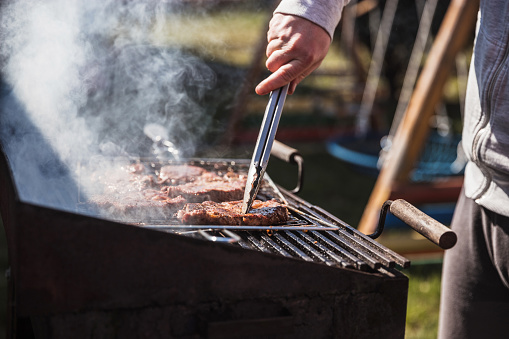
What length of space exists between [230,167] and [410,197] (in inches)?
73.5

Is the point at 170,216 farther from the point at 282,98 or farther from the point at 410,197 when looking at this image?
the point at 410,197

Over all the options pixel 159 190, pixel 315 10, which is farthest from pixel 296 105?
pixel 315 10

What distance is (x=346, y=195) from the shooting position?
6906 mm

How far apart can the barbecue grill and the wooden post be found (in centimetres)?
234

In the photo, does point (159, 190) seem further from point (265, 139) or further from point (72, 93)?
point (72, 93)

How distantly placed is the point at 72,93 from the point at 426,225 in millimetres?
2538

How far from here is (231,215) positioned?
6.66 feet

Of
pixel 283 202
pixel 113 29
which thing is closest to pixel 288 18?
pixel 283 202

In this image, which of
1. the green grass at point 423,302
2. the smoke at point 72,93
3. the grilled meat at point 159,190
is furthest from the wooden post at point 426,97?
the grilled meat at point 159,190

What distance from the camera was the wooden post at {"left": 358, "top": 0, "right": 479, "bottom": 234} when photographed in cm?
370

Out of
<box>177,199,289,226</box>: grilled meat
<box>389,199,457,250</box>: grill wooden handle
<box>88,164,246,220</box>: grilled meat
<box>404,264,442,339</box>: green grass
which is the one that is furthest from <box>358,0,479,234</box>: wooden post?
<box>389,199,457,250</box>: grill wooden handle

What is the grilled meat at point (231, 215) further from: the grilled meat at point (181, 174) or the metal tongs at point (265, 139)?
the grilled meat at point (181, 174)

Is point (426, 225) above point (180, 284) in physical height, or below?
above

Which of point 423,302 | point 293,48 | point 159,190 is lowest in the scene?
point 423,302
